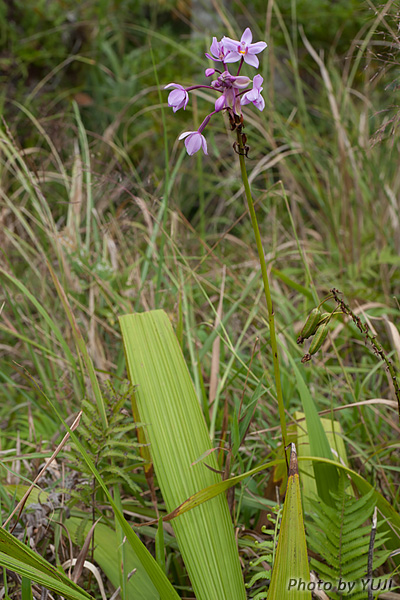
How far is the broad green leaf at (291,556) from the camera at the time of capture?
720mm

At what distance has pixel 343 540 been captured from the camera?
92cm

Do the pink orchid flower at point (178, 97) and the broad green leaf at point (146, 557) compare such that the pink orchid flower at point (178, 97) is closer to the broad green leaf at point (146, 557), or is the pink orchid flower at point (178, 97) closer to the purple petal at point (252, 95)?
the purple petal at point (252, 95)

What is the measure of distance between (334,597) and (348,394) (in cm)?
73

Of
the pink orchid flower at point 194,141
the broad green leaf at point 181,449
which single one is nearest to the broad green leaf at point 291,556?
the broad green leaf at point 181,449

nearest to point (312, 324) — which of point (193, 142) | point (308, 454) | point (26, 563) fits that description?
point (193, 142)

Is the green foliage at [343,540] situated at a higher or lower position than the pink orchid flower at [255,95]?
lower

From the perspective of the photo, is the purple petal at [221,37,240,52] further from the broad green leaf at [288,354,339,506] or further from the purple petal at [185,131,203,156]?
the broad green leaf at [288,354,339,506]

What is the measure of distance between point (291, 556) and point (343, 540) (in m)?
0.25

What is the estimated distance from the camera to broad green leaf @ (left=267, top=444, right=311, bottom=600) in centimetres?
72

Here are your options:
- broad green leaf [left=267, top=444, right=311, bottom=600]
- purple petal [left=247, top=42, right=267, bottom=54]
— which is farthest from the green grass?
purple petal [left=247, top=42, right=267, bottom=54]

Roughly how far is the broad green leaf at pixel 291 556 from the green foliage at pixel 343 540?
217 mm

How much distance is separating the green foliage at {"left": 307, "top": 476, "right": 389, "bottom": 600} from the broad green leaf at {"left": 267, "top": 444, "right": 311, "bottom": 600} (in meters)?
0.22

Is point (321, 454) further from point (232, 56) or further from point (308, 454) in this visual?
point (232, 56)

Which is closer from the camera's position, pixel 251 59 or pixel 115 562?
pixel 251 59
